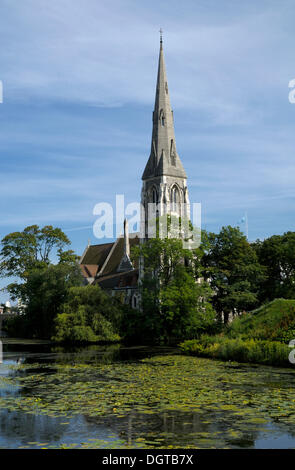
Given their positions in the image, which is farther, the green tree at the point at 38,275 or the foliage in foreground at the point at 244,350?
the green tree at the point at 38,275

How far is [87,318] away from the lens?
5038 centimetres

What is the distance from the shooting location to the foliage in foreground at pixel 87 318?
48.8 meters

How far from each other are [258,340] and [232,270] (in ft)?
78.8

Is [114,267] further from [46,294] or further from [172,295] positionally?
[172,295]

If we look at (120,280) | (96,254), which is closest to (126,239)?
(120,280)

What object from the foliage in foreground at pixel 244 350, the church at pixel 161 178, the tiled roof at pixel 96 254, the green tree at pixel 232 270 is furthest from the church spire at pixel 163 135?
the foliage in foreground at pixel 244 350

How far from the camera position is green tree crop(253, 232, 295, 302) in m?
54.2

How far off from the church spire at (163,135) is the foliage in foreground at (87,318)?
30.7 m

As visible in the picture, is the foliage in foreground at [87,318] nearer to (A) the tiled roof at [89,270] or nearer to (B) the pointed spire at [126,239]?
(B) the pointed spire at [126,239]

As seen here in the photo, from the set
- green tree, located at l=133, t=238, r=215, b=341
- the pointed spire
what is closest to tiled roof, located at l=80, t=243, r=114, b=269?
the pointed spire

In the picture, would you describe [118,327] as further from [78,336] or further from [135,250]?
[135,250]

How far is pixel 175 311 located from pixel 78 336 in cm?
972

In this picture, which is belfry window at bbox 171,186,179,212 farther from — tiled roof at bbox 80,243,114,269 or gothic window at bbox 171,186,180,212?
tiled roof at bbox 80,243,114,269

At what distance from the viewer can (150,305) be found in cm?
5003
